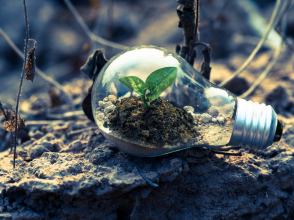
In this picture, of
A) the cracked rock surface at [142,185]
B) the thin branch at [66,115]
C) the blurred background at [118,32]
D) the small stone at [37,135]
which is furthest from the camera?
the blurred background at [118,32]

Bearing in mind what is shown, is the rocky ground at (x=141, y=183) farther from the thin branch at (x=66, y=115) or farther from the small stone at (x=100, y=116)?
the thin branch at (x=66, y=115)

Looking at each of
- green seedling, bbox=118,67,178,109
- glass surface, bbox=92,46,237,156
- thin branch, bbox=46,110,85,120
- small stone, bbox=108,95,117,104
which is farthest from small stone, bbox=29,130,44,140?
green seedling, bbox=118,67,178,109

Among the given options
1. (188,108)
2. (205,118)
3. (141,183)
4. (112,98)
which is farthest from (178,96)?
(141,183)

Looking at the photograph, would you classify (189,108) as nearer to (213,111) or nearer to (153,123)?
(213,111)

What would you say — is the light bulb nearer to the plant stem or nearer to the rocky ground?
the plant stem

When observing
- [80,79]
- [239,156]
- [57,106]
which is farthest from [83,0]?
[239,156]

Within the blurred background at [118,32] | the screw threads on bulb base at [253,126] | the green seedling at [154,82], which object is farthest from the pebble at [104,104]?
the blurred background at [118,32]
